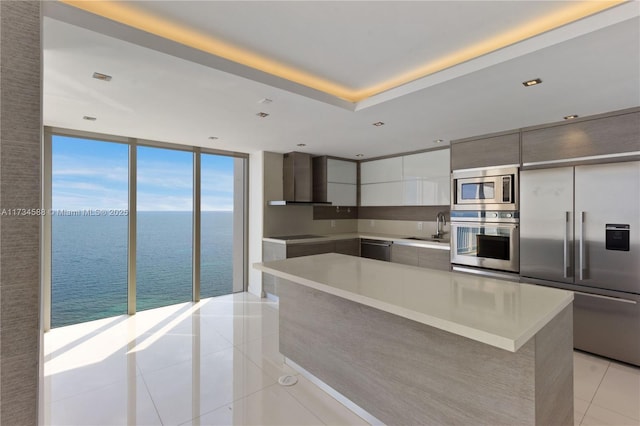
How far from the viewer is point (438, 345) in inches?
61.8

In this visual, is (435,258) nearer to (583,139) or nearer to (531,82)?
(583,139)

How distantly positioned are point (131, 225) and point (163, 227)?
43 centimetres

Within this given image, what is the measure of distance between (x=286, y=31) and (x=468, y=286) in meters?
1.84

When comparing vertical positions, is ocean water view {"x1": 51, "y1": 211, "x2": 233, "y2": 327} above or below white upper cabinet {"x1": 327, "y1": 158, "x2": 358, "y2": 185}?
below

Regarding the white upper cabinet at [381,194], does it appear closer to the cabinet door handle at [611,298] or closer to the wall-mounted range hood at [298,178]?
the wall-mounted range hood at [298,178]

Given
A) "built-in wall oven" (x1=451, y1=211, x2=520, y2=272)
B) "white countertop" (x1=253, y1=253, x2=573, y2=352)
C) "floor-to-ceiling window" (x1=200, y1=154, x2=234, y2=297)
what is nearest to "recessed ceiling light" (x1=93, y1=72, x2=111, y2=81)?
"white countertop" (x1=253, y1=253, x2=573, y2=352)

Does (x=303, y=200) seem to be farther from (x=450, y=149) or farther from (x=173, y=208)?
(x=450, y=149)

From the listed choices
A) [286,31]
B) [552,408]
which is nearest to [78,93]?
[286,31]

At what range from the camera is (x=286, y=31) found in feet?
5.92

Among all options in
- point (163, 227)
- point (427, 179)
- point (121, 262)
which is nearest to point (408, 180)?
point (427, 179)

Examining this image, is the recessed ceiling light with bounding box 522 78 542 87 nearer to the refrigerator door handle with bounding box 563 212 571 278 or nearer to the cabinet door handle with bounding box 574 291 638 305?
the refrigerator door handle with bounding box 563 212 571 278

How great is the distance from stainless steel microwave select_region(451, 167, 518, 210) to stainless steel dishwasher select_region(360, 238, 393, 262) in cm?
120

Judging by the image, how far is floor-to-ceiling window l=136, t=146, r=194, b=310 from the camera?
4047 millimetres

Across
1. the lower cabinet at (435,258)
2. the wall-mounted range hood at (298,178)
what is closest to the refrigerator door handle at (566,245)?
the lower cabinet at (435,258)
